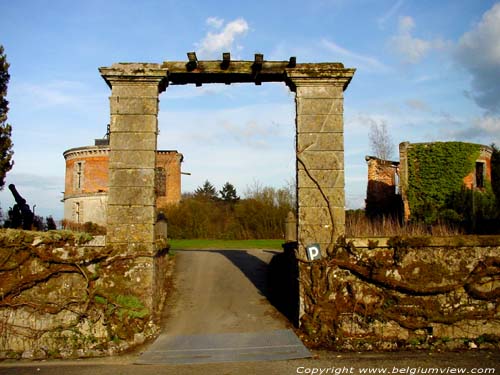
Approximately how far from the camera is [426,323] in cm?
742

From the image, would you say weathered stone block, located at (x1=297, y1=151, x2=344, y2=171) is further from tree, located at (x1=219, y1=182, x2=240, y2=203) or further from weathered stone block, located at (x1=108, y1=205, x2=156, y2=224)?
tree, located at (x1=219, y1=182, x2=240, y2=203)

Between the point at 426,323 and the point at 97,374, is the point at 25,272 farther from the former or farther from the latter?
the point at 426,323

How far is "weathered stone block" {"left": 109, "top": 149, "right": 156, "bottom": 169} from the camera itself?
7.96 m

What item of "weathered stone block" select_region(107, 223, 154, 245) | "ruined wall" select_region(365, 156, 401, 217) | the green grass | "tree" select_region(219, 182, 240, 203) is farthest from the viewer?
"tree" select_region(219, 182, 240, 203)

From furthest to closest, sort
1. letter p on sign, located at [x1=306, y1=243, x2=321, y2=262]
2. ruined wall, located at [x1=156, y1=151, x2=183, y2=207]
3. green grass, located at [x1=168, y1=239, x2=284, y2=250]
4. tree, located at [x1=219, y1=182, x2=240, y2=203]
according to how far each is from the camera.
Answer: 1. tree, located at [x1=219, y1=182, x2=240, y2=203]
2. ruined wall, located at [x1=156, y1=151, x2=183, y2=207]
3. green grass, located at [x1=168, y1=239, x2=284, y2=250]
4. letter p on sign, located at [x1=306, y1=243, x2=321, y2=262]

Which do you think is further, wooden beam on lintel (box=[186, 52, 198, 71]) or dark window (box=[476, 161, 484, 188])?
dark window (box=[476, 161, 484, 188])

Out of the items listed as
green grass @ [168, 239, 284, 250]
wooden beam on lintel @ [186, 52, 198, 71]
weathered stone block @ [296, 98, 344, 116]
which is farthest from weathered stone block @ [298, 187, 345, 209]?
green grass @ [168, 239, 284, 250]

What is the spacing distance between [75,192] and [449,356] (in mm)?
31372

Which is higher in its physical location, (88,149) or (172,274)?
(88,149)

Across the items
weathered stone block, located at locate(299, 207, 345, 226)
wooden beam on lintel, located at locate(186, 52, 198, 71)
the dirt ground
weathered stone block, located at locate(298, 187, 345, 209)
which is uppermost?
wooden beam on lintel, located at locate(186, 52, 198, 71)

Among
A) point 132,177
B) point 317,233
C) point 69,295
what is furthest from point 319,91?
point 69,295

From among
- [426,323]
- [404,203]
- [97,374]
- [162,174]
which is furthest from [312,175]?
[162,174]

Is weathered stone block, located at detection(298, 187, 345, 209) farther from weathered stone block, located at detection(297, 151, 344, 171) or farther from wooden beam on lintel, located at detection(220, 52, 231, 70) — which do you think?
wooden beam on lintel, located at detection(220, 52, 231, 70)

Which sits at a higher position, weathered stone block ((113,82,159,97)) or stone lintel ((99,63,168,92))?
stone lintel ((99,63,168,92))
